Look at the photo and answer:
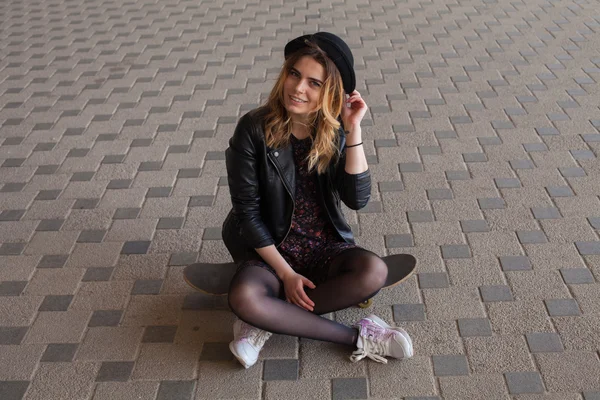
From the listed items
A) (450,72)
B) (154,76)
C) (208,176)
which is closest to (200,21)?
(154,76)

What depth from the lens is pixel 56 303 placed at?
3039mm

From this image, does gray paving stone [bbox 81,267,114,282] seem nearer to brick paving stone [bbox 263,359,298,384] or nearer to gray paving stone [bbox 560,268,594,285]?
brick paving stone [bbox 263,359,298,384]

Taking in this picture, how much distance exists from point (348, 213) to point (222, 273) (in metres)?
0.90

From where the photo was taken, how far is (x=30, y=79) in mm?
5707

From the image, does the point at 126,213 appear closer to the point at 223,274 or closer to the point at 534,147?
the point at 223,274

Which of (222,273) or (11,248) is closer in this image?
(222,273)

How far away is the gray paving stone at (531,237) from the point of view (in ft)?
10.7

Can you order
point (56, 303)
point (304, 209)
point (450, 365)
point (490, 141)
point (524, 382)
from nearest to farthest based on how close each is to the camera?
point (524, 382) < point (450, 365) < point (304, 209) < point (56, 303) < point (490, 141)

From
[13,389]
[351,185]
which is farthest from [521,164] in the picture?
[13,389]

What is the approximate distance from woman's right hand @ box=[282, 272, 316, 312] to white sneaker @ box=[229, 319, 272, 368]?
7.3 inches

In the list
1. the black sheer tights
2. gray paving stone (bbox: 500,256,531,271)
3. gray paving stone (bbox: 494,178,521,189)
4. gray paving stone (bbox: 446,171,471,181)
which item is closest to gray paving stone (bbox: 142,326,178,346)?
the black sheer tights

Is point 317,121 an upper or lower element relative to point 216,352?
upper

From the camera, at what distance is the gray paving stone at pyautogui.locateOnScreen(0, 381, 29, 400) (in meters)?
2.56

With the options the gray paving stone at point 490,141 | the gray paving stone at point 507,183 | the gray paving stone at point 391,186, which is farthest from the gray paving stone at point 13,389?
the gray paving stone at point 490,141
